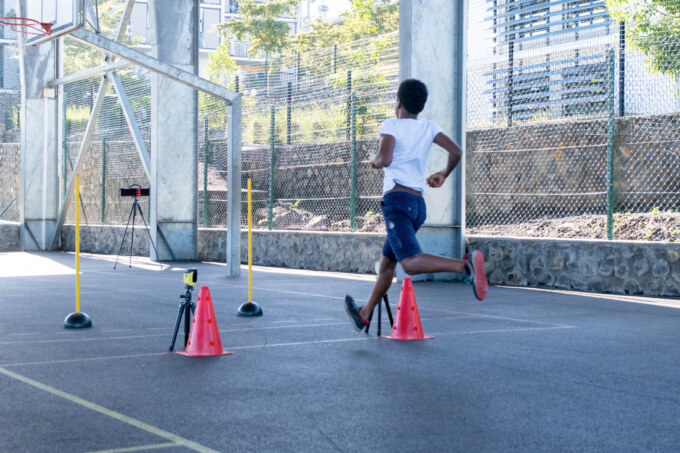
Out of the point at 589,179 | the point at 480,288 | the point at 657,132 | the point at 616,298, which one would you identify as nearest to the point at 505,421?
the point at 480,288

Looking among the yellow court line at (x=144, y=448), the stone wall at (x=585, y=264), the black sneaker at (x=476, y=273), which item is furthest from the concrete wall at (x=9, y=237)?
the yellow court line at (x=144, y=448)

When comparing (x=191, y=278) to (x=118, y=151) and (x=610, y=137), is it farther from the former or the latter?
(x=118, y=151)

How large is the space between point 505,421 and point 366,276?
412 inches

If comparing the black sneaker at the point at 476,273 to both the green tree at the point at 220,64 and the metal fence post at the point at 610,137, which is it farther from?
the green tree at the point at 220,64

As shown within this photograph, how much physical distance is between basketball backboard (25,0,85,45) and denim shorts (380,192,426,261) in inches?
402

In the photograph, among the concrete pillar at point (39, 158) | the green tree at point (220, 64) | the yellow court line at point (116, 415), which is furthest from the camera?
the green tree at point (220, 64)

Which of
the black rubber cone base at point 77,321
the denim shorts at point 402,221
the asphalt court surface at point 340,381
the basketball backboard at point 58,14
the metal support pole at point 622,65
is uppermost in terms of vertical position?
the basketball backboard at point 58,14

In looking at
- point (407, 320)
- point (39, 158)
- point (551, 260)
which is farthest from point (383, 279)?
point (39, 158)

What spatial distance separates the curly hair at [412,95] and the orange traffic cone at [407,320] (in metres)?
1.41

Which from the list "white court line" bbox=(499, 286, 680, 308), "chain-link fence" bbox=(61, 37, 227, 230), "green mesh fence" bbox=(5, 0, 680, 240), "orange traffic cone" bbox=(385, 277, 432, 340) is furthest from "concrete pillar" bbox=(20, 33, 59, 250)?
"orange traffic cone" bbox=(385, 277, 432, 340)

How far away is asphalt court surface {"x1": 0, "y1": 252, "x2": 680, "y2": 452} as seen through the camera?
4.13 metres

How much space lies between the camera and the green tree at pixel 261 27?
47.3 metres

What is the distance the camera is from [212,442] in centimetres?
400

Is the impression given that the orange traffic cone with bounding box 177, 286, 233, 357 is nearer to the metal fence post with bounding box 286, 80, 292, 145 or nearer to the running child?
the running child
